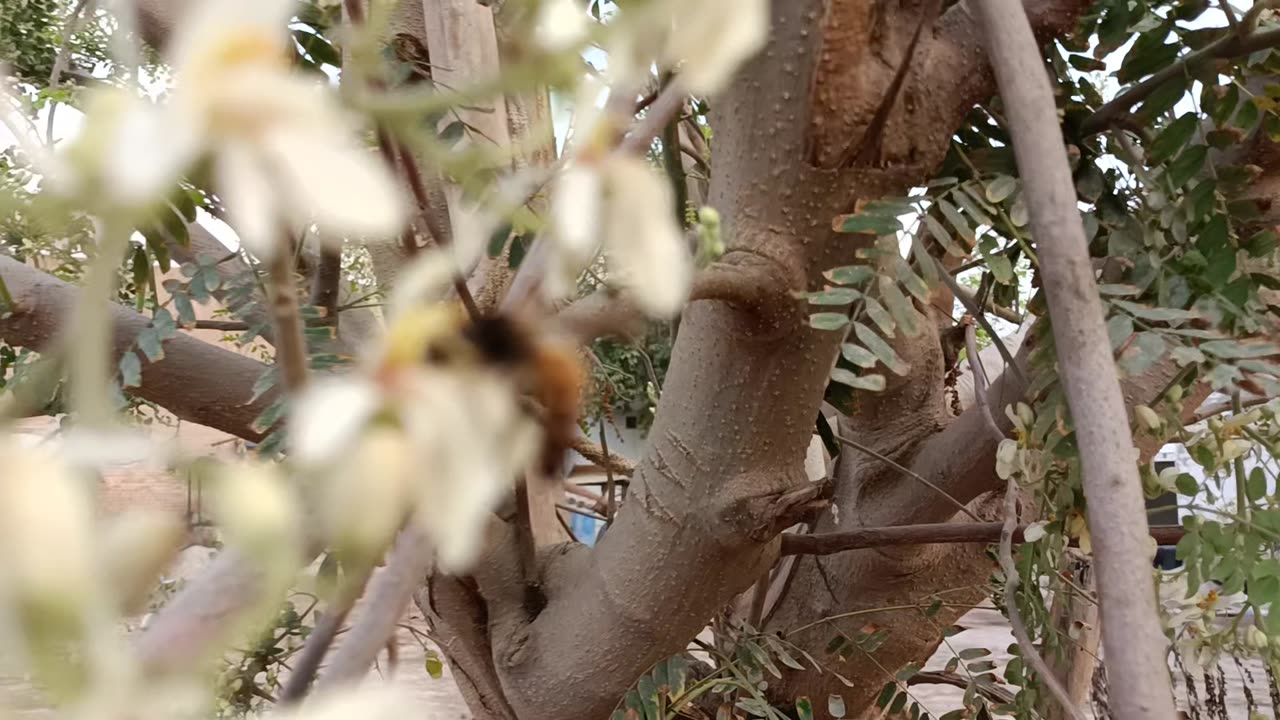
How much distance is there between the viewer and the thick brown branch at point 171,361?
664 mm

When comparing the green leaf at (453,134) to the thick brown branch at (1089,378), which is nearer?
the thick brown branch at (1089,378)

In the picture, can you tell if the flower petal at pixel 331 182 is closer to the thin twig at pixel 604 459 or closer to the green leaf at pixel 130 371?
the green leaf at pixel 130 371

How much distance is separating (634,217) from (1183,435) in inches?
17.6

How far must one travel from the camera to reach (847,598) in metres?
0.87

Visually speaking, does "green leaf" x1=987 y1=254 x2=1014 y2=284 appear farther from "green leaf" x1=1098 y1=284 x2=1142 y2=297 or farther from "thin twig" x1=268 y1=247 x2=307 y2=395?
"thin twig" x1=268 y1=247 x2=307 y2=395

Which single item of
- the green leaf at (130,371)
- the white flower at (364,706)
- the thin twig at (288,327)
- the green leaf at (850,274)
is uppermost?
the green leaf at (850,274)

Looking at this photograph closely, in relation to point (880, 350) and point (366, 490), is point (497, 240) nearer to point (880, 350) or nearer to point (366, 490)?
point (880, 350)

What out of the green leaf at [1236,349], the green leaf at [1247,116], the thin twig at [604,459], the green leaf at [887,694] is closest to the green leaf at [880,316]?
the green leaf at [1236,349]

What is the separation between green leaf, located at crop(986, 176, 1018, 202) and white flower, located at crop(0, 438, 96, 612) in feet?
1.35

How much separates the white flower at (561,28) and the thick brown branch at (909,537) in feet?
1.95

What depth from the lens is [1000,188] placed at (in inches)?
16.9

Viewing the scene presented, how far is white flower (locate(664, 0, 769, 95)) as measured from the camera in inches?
3.1

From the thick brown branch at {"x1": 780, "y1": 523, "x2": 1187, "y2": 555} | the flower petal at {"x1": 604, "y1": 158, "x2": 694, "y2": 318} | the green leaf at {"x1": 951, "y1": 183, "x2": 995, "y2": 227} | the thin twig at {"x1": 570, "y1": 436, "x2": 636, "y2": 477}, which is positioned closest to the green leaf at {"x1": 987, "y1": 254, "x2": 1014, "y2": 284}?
the green leaf at {"x1": 951, "y1": 183, "x2": 995, "y2": 227}

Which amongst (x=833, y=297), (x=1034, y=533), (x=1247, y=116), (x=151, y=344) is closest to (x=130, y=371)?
(x=151, y=344)
